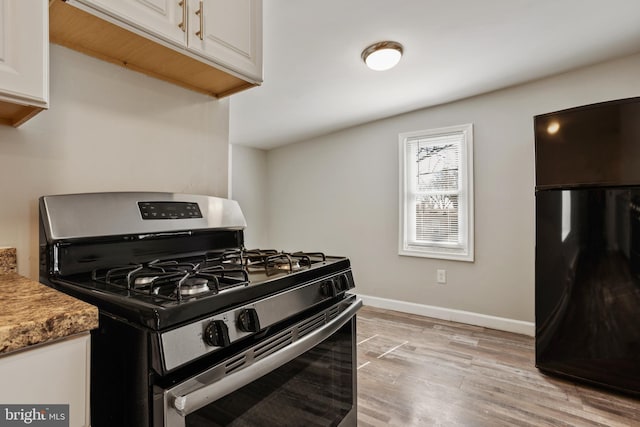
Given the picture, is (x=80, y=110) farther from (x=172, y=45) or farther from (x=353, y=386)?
(x=353, y=386)

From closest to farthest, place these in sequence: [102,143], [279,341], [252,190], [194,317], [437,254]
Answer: [194,317]
[279,341]
[102,143]
[437,254]
[252,190]

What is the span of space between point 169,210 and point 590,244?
239cm

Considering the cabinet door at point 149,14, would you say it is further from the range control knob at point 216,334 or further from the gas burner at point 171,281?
the range control knob at point 216,334

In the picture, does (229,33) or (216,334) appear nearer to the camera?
(216,334)

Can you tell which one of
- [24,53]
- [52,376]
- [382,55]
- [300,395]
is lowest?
[300,395]

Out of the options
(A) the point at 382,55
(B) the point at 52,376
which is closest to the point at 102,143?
(B) the point at 52,376

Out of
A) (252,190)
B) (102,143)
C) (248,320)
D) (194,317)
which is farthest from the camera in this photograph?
(252,190)

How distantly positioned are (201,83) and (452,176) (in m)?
2.59

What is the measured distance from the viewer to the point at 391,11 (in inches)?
75.6

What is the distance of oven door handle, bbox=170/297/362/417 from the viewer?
27.2 inches

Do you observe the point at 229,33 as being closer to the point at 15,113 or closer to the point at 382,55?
the point at 15,113

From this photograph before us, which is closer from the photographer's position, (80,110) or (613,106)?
(80,110)

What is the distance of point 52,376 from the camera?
2.03ft

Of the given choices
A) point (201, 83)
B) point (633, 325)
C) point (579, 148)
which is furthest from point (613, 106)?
point (201, 83)
